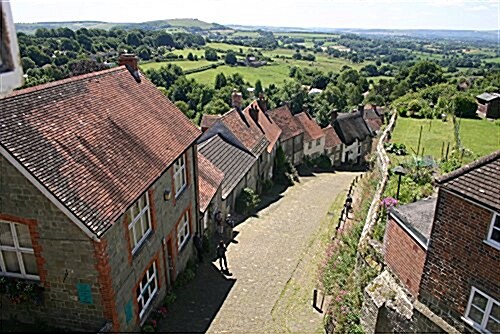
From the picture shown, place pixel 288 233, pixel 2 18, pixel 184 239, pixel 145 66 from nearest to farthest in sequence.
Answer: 1. pixel 2 18
2. pixel 184 239
3. pixel 288 233
4. pixel 145 66

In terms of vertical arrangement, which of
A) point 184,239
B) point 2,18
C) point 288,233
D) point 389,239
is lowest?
A: point 288,233

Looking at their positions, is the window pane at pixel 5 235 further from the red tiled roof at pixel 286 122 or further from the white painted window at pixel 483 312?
the red tiled roof at pixel 286 122

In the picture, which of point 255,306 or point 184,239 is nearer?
point 255,306

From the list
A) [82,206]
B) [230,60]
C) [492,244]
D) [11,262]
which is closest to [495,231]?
[492,244]

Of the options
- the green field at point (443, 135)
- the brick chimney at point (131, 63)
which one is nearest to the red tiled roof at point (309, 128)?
the green field at point (443, 135)

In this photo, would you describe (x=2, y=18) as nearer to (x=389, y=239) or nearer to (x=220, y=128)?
(x=389, y=239)

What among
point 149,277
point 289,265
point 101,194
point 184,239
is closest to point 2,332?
point 149,277

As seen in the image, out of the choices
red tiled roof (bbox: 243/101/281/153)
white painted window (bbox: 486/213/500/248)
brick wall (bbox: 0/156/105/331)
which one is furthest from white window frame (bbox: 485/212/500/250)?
red tiled roof (bbox: 243/101/281/153)

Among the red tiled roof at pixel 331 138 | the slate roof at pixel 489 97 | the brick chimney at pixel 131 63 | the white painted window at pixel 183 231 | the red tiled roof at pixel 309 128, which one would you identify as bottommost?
the red tiled roof at pixel 331 138
